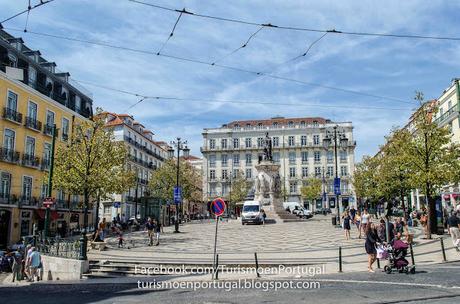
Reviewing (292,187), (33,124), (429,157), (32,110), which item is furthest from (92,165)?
(292,187)

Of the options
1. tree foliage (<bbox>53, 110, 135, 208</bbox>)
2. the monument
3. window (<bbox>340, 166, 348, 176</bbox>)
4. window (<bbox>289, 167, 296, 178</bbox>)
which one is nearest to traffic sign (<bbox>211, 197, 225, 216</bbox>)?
tree foliage (<bbox>53, 110, 135, 208</bbox>)

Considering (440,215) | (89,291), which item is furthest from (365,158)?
(89,291)

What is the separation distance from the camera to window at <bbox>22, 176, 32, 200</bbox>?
33.0 m

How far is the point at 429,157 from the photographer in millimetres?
23406

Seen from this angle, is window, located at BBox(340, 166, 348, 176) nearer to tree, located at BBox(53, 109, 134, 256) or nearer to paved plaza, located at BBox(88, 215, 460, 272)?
paved plaza, located at BBox(88, 215, 460, 272)

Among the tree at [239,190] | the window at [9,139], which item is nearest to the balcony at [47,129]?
the window at [9,139]

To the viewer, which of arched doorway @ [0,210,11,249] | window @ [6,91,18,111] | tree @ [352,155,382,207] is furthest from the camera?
tree @ [352,155,382,207]

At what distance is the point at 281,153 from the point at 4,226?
61.5 metres

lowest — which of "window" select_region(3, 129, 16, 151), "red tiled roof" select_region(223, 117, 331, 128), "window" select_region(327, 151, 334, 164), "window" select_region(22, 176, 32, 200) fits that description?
"window" select_region(22, 176, 32, 200)

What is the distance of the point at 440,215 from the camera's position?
24219mm

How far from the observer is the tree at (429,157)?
22391 mm

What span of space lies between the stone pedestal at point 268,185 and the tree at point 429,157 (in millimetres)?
18784

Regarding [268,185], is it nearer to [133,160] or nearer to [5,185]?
[5,185]

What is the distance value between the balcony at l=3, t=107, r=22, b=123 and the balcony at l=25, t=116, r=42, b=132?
38.8 inches
